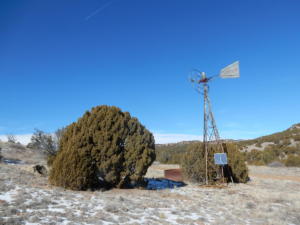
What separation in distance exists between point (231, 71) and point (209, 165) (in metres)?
5.81

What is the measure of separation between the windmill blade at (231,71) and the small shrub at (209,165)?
4615 millimetres

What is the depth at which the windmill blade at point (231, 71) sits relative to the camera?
1340 cm

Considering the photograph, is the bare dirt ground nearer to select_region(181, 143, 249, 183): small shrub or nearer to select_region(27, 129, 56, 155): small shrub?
select_region(181, 143, 249, 183): small shrub

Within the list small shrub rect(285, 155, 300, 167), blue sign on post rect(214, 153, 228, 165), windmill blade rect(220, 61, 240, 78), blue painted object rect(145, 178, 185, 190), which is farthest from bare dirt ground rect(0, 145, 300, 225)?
small shrub rect(285, 155, 300, 167)

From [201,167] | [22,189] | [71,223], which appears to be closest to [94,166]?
[22,189]

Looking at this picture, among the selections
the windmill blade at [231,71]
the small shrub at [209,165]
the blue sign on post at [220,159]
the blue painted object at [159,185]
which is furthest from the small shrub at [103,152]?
the windmill blade at [231,71]

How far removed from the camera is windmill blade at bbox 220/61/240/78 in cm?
1340

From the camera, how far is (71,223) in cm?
520

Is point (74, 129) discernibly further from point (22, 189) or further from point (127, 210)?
point (127, 210)

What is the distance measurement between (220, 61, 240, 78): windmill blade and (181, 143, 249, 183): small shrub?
4615mm

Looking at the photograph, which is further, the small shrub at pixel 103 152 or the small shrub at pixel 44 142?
the small shrub at pixel 44 142

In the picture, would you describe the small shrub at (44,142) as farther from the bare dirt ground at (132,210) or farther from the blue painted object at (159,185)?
the bare dirt ground at (132,210)

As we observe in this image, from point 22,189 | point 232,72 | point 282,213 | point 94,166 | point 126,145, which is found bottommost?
point 282,213

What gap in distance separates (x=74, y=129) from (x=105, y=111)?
1.66 meters
